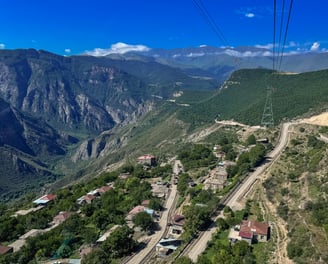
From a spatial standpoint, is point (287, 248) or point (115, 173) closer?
point (287, 248)

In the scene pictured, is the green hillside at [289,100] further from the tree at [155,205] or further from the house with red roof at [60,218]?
the house with red roof at [60,218]

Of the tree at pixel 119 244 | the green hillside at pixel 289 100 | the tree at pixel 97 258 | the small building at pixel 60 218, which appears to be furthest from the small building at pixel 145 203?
the green hillside at pixel 289 100

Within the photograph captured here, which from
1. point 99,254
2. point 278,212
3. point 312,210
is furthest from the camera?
point 278,212

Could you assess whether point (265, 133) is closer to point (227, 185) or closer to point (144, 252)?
point (227, 185)

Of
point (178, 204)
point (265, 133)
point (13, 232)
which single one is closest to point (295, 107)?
point (265, 133)

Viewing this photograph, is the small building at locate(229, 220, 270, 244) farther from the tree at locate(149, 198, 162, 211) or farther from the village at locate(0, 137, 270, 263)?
the tree at locate(149, 198, 162, 211)

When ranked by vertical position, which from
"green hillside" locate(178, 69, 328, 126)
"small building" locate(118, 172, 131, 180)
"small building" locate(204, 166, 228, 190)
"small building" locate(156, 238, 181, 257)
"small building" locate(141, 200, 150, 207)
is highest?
"green hillside" locate(178, 69, 328, 126)

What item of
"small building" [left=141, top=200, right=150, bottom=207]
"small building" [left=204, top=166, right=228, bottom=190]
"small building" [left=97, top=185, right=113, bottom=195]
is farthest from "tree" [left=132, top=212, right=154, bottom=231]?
"small building" [left=97, top=185, right=113, bottom=195]

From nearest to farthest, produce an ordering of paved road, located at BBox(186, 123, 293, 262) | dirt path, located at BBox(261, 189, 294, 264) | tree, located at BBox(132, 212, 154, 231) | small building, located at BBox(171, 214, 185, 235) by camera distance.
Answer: dirt path, located at BBox(261, 189, 294, 264), paved road, located at BBox(186, 123, 293, 262), small building, located at BBox(171, 214, 185, 235), tree, located at BBox(132, 212, 154, 231)
